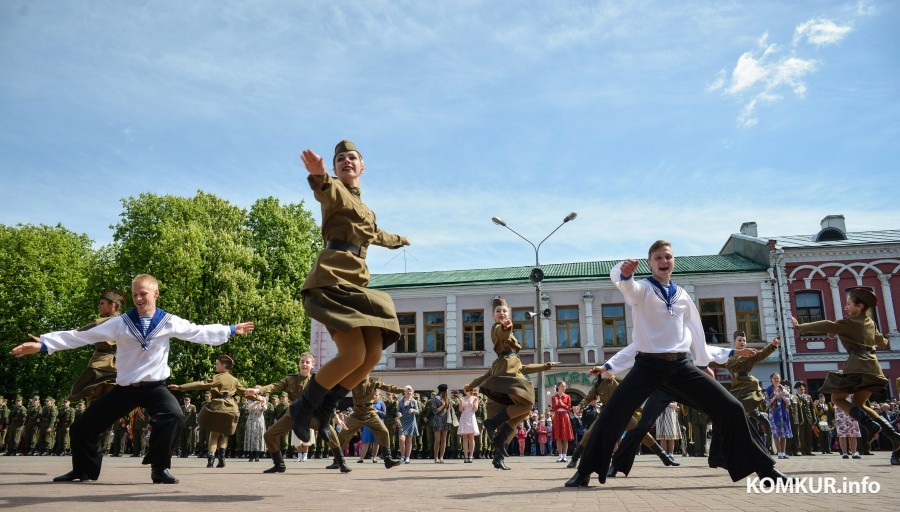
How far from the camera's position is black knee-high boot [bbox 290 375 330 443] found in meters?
5.79

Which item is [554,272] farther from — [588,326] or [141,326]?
[141,326]

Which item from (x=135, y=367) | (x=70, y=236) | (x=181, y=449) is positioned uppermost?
(x=70, y=236)

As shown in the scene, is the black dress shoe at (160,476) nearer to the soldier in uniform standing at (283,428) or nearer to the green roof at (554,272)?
the soldier in uniform standing at (283,428)

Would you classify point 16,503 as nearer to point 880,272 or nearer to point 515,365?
point 515,365

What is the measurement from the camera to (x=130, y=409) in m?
6.78

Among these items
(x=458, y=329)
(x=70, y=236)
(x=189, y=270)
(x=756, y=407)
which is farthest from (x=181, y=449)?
(x=70, y=236)

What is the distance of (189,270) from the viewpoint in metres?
33.6

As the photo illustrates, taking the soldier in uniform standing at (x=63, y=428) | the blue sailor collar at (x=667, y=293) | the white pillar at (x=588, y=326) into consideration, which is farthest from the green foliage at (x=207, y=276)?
the blue sailor collar at (x=667, y=293)

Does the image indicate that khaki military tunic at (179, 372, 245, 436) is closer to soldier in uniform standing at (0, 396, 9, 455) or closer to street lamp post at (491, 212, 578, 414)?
street lamp post at (491, 212, 578, 414)

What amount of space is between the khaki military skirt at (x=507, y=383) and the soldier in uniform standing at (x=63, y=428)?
71.5 ft

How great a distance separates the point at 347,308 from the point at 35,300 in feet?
146

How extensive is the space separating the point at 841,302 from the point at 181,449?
103 ft

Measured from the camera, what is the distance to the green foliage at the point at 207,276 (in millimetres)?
33438

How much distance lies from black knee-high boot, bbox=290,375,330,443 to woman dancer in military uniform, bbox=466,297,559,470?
16.5 ft
